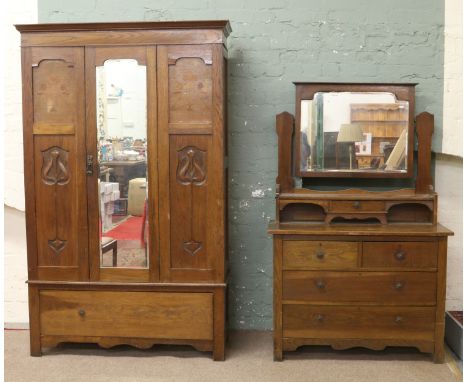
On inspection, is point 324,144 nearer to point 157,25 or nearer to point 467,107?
point 157,25

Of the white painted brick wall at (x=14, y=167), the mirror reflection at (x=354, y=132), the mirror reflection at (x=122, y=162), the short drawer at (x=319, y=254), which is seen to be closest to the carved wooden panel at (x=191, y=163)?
the mirror reflection at (x=122, y=162)

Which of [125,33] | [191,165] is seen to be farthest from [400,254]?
[125,33]

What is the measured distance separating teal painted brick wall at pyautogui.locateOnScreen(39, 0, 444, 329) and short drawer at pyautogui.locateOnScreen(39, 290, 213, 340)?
654 millimetres

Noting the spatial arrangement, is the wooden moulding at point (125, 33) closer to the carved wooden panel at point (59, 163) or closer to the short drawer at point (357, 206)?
the carved wooden panel at point (59, 163)

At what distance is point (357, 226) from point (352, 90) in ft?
2.87

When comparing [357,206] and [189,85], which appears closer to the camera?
[189,85]

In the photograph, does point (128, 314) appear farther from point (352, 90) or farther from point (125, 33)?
point (352, 90)

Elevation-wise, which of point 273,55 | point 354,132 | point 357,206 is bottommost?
point 357,206

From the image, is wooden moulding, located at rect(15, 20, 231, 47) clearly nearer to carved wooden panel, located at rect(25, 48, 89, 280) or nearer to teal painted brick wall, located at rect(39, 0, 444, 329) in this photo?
carved wooden panel, located at rect(25, 48, 89, 280)

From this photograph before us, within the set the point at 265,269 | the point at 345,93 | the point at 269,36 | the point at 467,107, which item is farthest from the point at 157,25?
the point at 467,107

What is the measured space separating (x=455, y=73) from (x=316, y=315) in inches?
71.1

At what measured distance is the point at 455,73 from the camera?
12.6 feet

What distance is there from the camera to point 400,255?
3.41 metres

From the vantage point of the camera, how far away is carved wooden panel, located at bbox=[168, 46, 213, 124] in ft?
11.0
